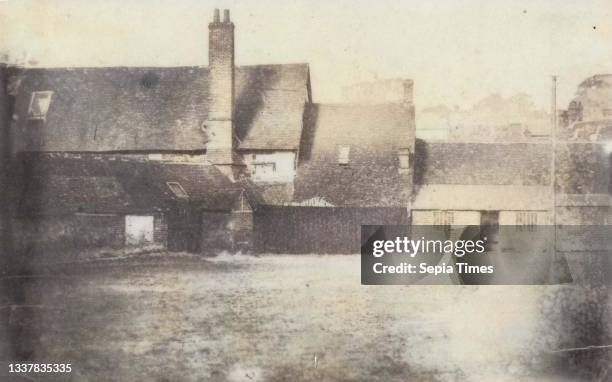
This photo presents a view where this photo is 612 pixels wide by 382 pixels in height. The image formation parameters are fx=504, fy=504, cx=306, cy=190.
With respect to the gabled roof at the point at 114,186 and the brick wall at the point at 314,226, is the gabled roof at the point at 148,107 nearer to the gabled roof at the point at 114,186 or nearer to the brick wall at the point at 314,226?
the gabled roof at the point at 114,186

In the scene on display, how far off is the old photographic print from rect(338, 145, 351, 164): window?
0.42 ft

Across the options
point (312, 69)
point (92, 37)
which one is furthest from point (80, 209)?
point (312, 69)

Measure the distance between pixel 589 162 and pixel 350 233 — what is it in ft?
8.43

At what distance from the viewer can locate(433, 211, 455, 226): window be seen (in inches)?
202

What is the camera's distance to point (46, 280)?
207 inches

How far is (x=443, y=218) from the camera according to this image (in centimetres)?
513

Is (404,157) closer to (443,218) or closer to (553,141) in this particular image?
(443,218)

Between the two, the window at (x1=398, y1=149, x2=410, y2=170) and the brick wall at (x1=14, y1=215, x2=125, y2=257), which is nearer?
the brick wall at (x1=14, y1=215, x2=125, y2=257)

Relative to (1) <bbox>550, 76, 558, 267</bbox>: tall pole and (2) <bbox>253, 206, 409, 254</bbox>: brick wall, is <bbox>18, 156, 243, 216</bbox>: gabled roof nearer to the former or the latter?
(2) <bbox>253, 206, 409, 254</bbox>: brick wall

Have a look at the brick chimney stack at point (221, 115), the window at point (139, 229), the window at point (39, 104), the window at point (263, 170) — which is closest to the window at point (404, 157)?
the window at point (263, 170)

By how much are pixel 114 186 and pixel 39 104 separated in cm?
118

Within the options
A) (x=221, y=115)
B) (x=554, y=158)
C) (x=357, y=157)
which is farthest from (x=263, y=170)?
(x=554, y=158)

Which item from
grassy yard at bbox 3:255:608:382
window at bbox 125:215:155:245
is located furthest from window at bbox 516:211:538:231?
window at bbox 125:215:155:245

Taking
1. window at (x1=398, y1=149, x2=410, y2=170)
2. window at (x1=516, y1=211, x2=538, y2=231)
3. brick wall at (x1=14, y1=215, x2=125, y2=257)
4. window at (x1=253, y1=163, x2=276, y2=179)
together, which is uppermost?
window at (x1=398, y1=149, x2=410, y2=170)
